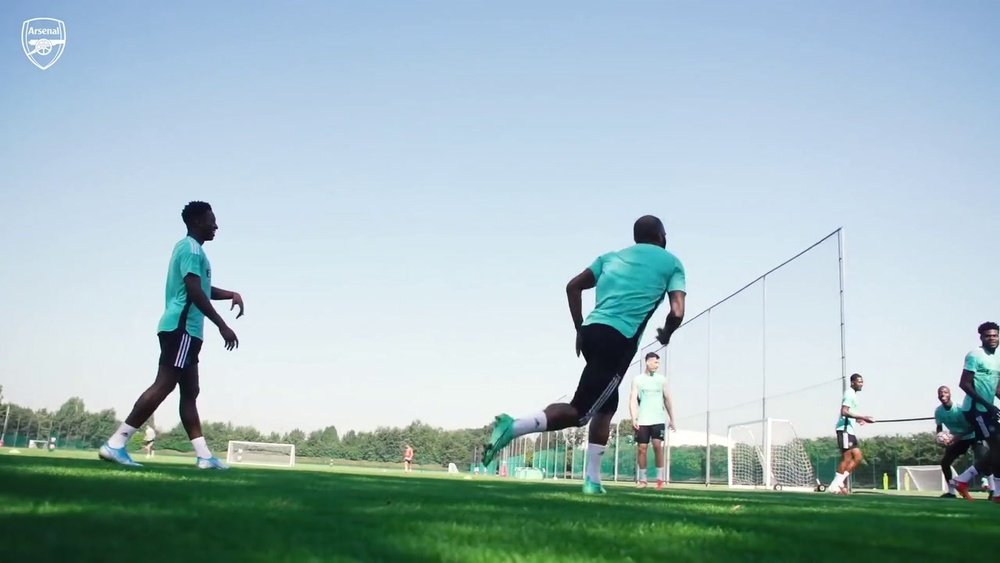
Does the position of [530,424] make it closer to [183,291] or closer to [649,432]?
[183,291]

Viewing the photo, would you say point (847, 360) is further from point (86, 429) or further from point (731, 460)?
point (86, 429)

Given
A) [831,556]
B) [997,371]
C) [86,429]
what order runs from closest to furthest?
[831,556]
[997,371]
[86,429]

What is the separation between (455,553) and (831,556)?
3.60 feet

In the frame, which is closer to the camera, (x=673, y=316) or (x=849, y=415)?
(x=673, y=316)

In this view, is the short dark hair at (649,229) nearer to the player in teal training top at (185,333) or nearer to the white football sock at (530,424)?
the white football sock at (530,424)

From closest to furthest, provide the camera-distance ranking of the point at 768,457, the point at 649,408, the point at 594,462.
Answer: the point at 594,462
the point at 649,408
the point at 768,457

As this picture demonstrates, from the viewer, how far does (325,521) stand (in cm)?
262

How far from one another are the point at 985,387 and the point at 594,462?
16.3 feet

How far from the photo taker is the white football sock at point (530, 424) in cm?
526

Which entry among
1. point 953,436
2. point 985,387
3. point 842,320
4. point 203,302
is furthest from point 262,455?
point 985,387

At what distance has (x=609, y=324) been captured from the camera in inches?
217

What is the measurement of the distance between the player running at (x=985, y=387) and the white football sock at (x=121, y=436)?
768cm

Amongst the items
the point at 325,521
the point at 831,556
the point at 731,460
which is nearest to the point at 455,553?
the point at 325,521

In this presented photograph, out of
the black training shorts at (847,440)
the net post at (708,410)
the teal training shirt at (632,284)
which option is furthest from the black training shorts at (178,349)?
the net post at (708,410)
